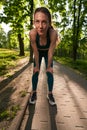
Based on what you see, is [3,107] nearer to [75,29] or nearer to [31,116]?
[31,116]

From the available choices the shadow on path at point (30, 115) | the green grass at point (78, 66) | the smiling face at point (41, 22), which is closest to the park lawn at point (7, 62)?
the green grass at point (78, 66)

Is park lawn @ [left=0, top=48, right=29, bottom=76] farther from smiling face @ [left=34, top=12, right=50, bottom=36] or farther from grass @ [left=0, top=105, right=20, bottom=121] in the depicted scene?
smiling face @ [left=34, top=12, right=50, bottom=36]

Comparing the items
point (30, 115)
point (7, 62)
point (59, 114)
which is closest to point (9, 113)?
point (30, 115)

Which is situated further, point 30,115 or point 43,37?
point 43,37

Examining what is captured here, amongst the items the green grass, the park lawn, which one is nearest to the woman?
the park lawn

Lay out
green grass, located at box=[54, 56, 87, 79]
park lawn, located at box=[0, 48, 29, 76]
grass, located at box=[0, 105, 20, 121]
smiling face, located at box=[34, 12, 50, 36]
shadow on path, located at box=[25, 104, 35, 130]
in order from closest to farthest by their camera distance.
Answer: shadow on path, located at box=[25, 104, 35, 130]
grass, located at box=[0, 105, 20, 121]
smiling face, located at box=[34, 12, 50, 36]
park lawn, located at box=[0, 48, 29, 76]
green grass, located at box=[54, 56, 87, 79]

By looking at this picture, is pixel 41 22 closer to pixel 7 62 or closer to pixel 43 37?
pixel 43 37

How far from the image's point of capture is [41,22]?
477 centimetres

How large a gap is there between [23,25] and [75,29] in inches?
512

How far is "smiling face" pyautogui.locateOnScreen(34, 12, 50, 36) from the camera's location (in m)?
4.74

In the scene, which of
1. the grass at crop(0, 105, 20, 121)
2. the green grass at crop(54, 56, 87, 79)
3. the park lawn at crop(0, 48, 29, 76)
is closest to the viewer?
the grass at crop(0, 105, 20, 121)

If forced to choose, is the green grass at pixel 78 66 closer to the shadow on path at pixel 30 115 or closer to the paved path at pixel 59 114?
the paved path at pixel 59 114

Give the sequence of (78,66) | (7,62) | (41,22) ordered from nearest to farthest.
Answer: (41,22)
(7,62)
(78,66)

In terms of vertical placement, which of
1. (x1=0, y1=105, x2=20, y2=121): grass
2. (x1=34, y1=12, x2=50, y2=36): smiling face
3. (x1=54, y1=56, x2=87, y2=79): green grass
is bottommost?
(x1=54, y1=56, x2=87, y2=79): green grass
